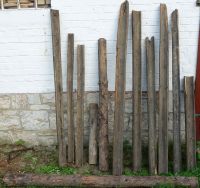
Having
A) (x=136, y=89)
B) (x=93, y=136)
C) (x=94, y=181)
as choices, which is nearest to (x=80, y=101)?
(x=93, y=136)

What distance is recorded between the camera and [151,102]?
592 centimetres

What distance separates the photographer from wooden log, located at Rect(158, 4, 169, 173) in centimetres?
577

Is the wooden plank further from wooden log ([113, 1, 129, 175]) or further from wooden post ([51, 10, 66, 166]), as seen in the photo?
wooden post ([51, 10, 66, 166])

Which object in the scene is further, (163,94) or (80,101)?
(80,101)

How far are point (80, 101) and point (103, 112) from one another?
36 centimetres

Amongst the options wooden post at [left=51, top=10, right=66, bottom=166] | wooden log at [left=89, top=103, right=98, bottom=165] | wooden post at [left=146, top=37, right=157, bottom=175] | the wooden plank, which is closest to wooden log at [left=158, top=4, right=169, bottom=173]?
wooden post at [left=146, top=37, right=157, bottom=175]

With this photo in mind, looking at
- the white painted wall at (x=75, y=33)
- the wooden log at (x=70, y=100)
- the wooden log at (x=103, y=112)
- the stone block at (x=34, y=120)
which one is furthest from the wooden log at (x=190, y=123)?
the stone block at (x=34, y=120)

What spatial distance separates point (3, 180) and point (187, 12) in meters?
3.40

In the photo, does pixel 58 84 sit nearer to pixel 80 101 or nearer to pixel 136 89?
pixel 80 101

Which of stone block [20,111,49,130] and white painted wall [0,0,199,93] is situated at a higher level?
white painted wall [0,0,199,93]

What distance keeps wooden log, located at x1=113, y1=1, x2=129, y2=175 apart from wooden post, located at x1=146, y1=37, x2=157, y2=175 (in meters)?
0.33

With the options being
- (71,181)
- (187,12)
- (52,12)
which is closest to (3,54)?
(52,12)

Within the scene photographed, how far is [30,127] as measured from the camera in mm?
6559

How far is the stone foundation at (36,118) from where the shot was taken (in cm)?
636
